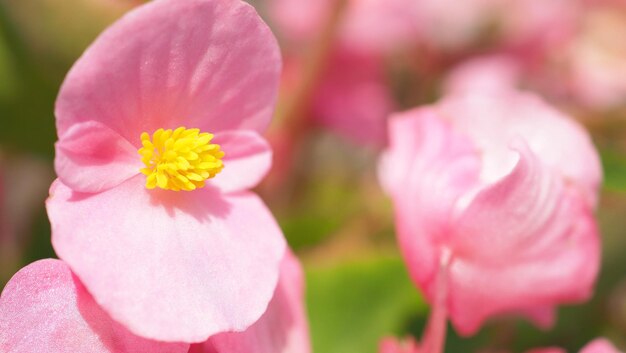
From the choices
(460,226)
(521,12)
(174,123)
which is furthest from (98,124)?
(521,12)

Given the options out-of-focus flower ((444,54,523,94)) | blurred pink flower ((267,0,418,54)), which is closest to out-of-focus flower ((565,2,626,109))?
out-of-focus flower ((444,54,523,94))

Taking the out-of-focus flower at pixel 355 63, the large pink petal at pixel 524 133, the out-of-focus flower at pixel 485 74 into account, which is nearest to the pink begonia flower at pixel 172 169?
the large pink petal at pixel 524 133

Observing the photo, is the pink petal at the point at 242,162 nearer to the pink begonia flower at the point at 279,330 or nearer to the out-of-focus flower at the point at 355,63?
the pink begonia flower at the point at 279,330

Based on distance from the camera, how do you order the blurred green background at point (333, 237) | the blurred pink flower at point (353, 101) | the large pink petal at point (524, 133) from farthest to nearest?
1. the blurred pink flower at point (353, 101)
2. the blurred green background at point (333, 237)
3. the large pink petal at point (524, 133)

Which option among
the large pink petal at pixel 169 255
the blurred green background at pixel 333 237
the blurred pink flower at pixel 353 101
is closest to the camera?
the large pink petal at pixel 169 255

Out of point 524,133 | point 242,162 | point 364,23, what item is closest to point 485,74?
point 364,23

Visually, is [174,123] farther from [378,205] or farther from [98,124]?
[378,205]

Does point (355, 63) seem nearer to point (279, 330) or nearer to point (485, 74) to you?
point (485, 74)
